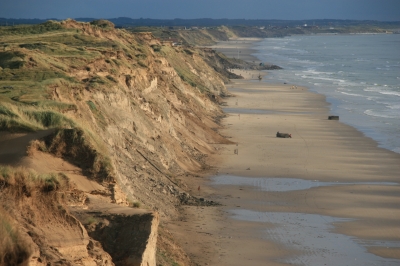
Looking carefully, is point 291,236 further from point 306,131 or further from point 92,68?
point 306,131

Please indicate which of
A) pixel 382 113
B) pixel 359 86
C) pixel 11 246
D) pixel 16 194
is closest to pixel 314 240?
pixel 16 194

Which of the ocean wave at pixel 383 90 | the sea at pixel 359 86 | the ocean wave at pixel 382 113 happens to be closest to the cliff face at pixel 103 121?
the sea at pixel 359 86

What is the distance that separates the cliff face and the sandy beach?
69.8 inches

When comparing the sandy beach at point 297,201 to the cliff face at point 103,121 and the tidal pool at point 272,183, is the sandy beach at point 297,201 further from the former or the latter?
the cliff face at point 103,121

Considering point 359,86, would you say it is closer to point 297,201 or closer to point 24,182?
point 297,201

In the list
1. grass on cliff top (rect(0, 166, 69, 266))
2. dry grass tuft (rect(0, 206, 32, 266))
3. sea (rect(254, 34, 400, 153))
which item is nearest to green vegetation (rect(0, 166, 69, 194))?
grass on cliff top (rect(0, 166, 69, 266))

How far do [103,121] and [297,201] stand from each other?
8.43 meters

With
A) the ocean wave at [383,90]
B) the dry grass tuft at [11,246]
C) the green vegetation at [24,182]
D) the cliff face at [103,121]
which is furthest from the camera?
the ocean wave at [383,90]

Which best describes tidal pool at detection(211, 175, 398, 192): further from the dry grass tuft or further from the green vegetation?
the dry grass tuft

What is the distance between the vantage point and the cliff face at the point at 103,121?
15828 millimetres

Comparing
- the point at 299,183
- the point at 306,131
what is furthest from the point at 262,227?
the point at 306,131

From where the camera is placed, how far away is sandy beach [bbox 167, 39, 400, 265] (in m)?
21.7

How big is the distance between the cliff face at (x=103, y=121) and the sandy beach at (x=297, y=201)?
1.77 m

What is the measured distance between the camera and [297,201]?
2848cm
